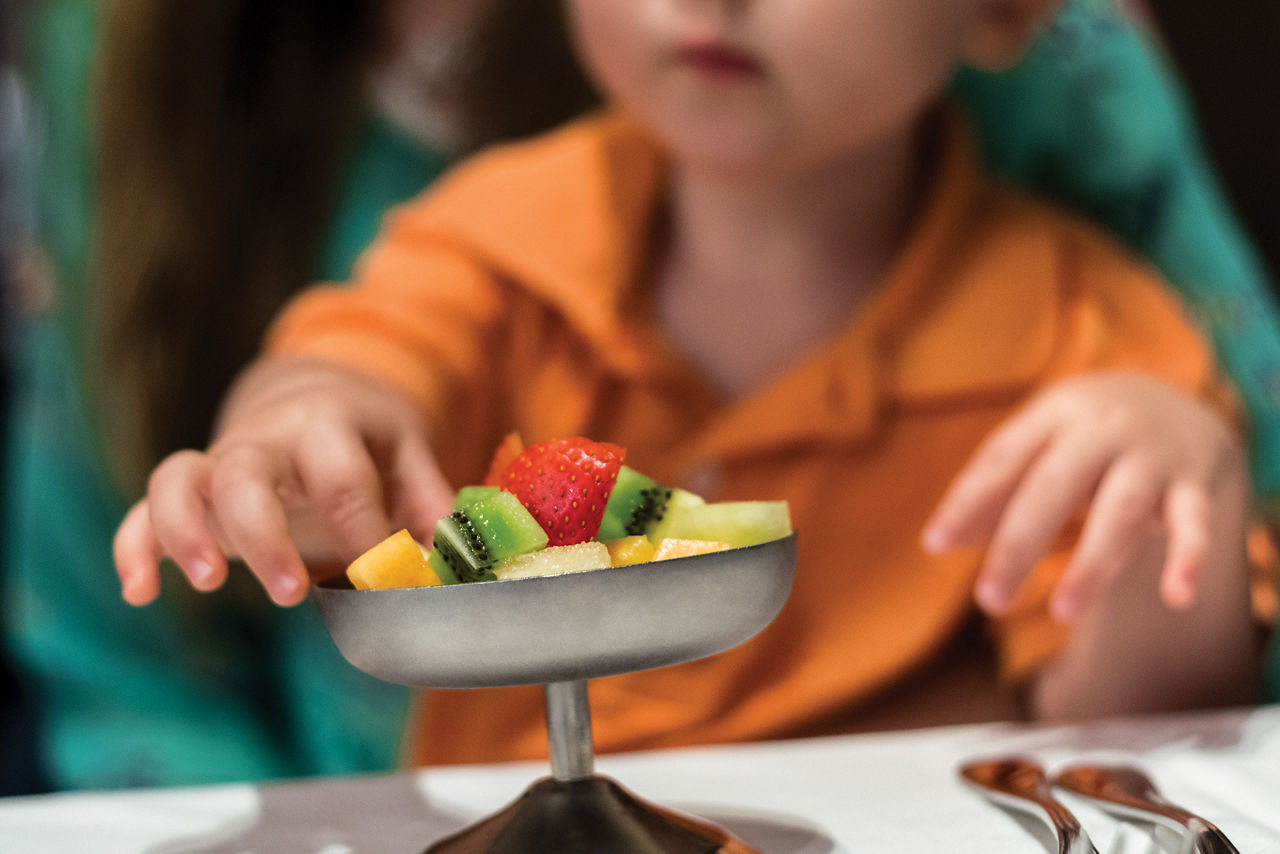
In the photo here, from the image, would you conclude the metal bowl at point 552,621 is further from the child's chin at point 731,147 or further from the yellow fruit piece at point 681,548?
the child's chin at point 731,147

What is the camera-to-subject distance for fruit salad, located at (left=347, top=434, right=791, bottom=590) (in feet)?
1.19

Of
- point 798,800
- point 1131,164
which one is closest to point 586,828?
point 798,800

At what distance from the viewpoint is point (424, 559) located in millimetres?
375

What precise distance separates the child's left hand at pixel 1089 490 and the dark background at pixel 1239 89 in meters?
0.53

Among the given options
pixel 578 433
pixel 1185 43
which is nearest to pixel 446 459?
pixel 578 433

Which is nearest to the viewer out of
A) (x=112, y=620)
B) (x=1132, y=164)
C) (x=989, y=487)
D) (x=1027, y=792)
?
(x=1027, y=792)

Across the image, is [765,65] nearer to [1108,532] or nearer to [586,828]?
[1108,532]

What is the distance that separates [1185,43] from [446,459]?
0.74m

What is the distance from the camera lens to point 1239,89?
3.37ft

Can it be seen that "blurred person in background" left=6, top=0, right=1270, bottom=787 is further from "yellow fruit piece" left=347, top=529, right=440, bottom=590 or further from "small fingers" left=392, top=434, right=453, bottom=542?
"yellow fruit piece" left=347, top=529, right=440, bottom=590

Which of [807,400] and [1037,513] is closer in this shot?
[1037,513]

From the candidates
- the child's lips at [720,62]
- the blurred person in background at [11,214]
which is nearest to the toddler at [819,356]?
the child's lips at [720,62]

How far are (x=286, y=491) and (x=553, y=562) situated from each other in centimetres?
16

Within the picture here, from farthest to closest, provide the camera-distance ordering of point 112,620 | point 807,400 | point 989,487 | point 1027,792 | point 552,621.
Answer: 1. point 112,620
2. point 807,400
3. point 989,487
4. point 1027,792
5. point 552,621
